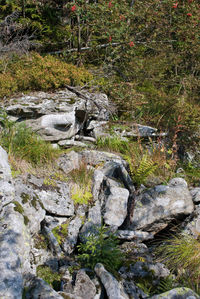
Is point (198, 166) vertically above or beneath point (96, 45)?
beneath

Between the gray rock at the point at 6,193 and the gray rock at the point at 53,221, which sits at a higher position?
the gray rock at the point at 6,193

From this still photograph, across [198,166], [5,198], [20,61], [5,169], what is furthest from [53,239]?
[20,61]

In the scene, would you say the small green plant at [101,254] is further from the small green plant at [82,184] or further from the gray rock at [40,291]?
the small green plant at [82,184]

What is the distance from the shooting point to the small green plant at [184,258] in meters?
3.75

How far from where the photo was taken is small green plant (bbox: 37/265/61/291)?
3369mm

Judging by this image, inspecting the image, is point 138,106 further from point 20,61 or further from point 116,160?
point 20,61

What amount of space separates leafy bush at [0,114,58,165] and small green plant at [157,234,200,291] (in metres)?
2.62

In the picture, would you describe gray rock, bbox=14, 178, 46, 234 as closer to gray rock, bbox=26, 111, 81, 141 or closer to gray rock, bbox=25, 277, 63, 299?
gray rock, bbox=25, 277, 63, 299

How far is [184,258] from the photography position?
3.97m

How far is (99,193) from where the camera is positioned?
16.6ft

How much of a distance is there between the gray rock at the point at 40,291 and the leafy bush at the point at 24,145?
240cm

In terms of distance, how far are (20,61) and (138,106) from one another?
3473 millimetres

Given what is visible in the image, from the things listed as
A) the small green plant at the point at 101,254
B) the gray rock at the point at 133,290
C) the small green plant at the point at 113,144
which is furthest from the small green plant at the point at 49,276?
the small green plant at the point at 113,144

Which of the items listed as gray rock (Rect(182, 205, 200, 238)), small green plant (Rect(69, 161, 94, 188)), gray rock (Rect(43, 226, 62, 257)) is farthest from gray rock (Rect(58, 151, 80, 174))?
gray rock (Rect(182, 205, 200, 238))
